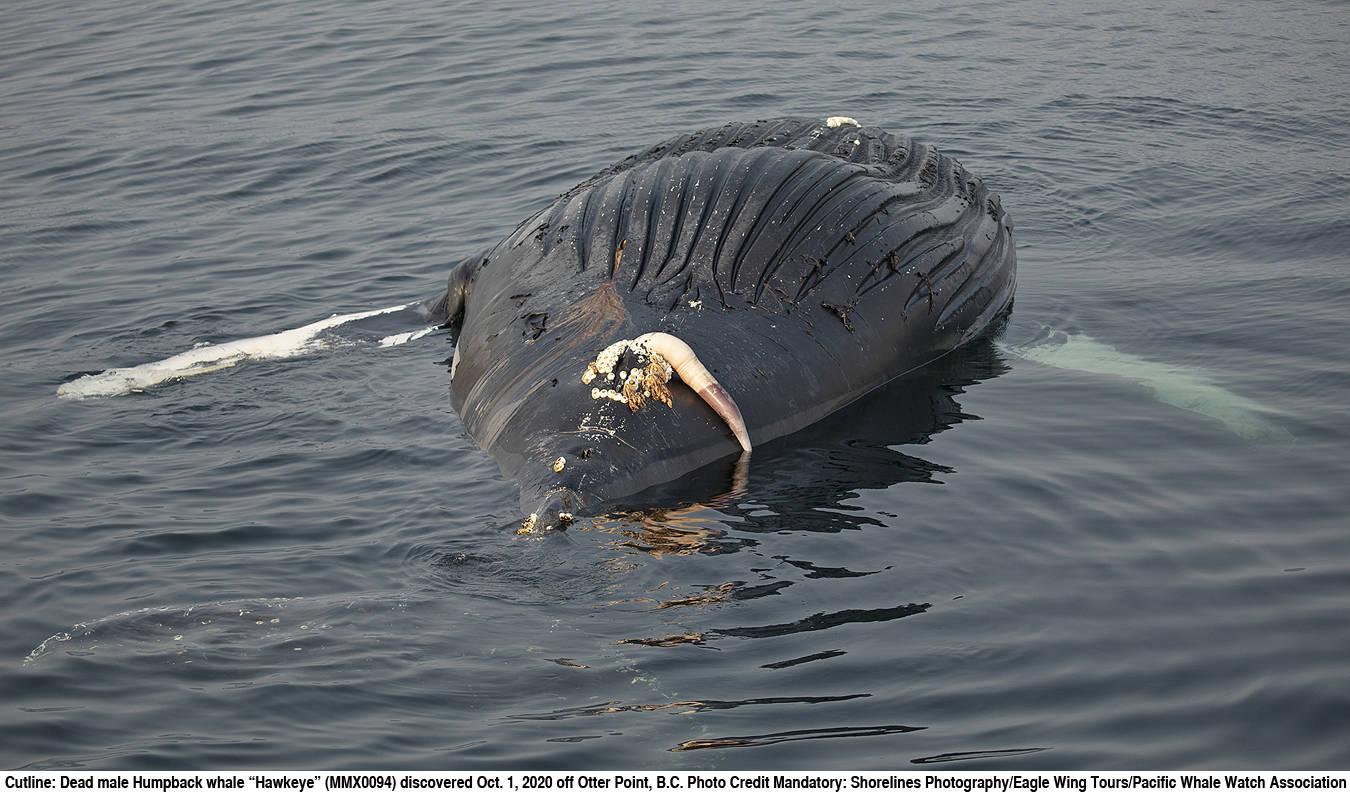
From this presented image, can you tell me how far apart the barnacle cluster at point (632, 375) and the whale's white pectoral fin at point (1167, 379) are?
11.1 feet

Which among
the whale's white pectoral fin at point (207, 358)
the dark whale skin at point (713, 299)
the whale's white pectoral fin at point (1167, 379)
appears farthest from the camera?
the whale's white pectoral fin at point (207, 358)

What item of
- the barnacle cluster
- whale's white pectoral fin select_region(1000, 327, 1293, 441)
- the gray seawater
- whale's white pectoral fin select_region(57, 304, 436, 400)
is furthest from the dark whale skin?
whale's white pectoral fin select_region(57, 304, 436, 400)

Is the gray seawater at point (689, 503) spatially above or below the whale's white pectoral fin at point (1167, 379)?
above

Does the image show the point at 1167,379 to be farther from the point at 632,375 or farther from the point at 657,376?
the point at 632,375

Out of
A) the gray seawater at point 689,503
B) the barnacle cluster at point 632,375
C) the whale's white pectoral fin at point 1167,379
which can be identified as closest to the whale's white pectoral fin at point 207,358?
the gray seawater at point 689,503

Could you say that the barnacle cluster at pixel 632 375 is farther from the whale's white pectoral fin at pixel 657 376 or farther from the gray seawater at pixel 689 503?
the gray seawater at pixel 689 503

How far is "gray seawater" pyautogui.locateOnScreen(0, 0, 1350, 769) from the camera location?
5160 millimetres

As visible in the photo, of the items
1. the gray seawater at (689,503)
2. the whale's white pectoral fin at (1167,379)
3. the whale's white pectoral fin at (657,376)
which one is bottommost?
the whale's white pectoral fin at (1167,379)

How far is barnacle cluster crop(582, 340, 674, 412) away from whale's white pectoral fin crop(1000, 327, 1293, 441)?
11.1 ft

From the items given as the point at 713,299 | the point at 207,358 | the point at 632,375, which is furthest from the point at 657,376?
the point at 207,358

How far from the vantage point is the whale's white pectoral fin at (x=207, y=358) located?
373 inches

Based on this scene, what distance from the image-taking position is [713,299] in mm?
8344

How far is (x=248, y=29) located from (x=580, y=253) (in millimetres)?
16004

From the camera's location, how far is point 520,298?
8.98 metres
